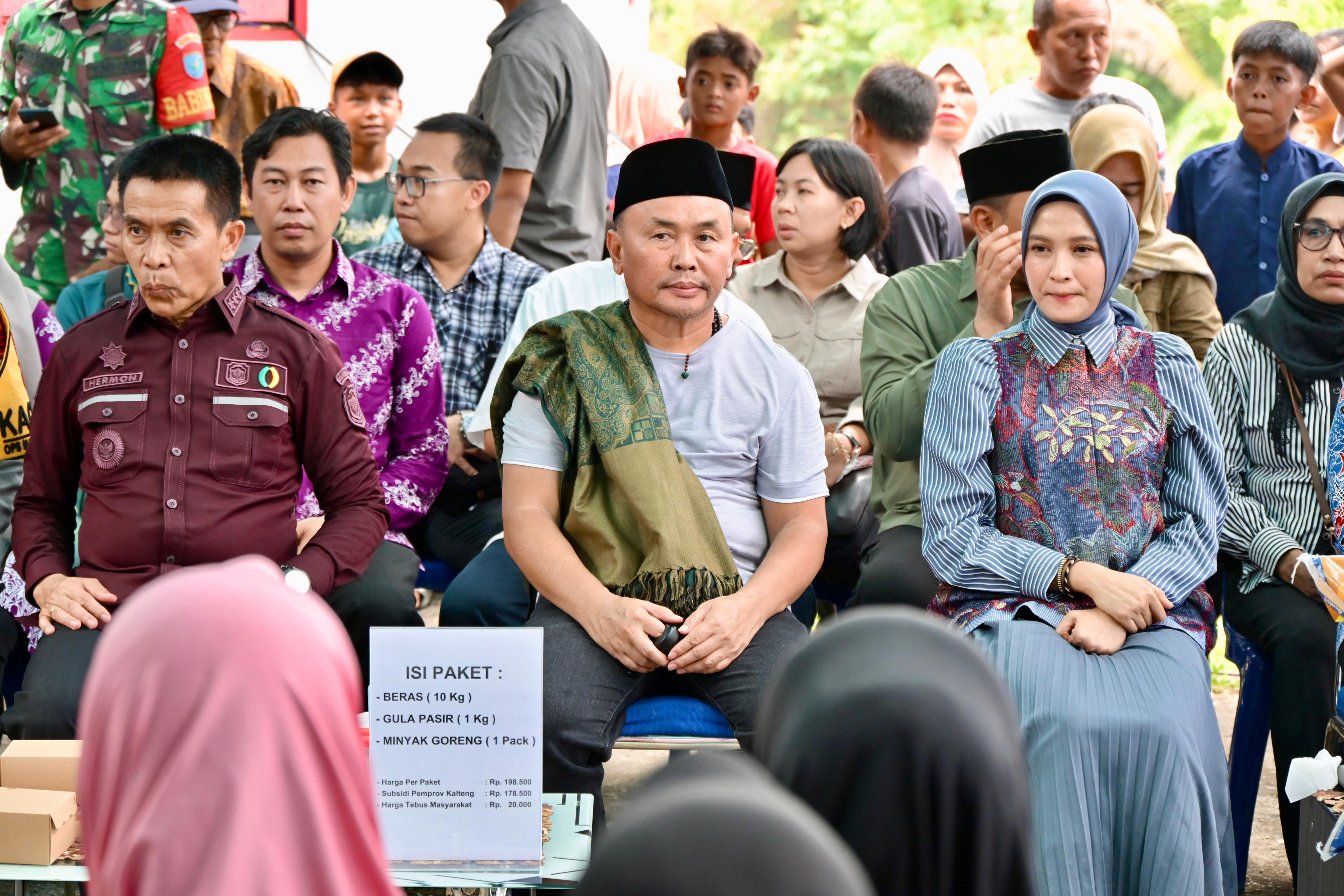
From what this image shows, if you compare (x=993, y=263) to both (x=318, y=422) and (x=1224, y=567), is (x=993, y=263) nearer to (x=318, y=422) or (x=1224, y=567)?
(x=1224, y=567)

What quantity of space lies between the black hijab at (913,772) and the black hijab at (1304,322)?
92.6 inches

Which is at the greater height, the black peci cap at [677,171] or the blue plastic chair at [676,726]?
the black peci cap at [677,171]

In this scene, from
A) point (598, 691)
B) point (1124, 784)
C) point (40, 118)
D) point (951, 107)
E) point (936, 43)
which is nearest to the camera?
point (1124, 784)

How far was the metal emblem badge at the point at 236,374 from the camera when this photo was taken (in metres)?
2.78

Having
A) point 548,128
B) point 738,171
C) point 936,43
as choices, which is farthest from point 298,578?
point 936,43

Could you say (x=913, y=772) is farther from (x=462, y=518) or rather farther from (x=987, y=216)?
(x=462, y=518)

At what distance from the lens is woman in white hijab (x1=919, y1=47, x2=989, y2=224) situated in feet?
19.5

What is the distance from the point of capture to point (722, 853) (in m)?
0.74

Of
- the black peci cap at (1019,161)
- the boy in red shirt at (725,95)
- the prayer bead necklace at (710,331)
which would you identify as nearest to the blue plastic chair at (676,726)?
the prayer bead necklace at (710,331)

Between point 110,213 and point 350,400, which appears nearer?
point 350,400

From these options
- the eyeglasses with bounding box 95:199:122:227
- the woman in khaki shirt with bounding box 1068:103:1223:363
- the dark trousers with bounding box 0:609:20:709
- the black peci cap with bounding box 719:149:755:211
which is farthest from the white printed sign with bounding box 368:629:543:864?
the woman in khaki shirt with bounding box 1068:103:1223:363

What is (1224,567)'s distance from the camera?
307 cm

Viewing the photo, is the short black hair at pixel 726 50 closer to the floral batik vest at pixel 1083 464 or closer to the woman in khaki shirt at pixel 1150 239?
the woman in khaki shirt at pixel 1150 239

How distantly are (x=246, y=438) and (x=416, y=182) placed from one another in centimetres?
120
